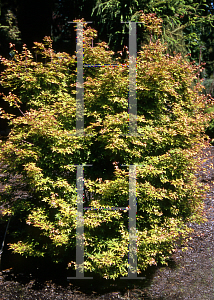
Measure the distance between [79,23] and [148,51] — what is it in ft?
4.64

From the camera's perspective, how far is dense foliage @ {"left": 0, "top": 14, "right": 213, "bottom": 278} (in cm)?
436

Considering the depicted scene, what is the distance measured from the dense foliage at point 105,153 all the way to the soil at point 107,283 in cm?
59

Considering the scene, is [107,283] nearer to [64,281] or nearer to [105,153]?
[64,281]

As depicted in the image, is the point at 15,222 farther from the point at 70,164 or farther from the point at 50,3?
the point at 50,3

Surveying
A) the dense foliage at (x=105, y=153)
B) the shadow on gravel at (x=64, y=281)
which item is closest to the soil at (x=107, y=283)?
the shadow on gravel at (x=64, y=281)

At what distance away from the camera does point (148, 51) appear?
Result: 4840 millimetres

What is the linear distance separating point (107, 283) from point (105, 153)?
96.5 inches

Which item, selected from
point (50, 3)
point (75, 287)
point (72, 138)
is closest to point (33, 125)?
point (72, 138)

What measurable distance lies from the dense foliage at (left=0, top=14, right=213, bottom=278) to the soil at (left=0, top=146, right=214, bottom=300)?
59 cm

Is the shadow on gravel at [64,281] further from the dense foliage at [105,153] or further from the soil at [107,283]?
the dense foliage at [105,153]

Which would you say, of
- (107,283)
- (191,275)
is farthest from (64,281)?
(191,275)

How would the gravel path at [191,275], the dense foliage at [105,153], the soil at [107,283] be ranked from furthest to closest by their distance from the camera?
the gravel path at [191,275] → the soil at [107,283] → the dense foliage at [105,153]

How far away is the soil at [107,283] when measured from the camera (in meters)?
4.85

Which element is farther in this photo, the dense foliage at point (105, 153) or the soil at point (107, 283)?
Result: the soil at point (107, 283)
